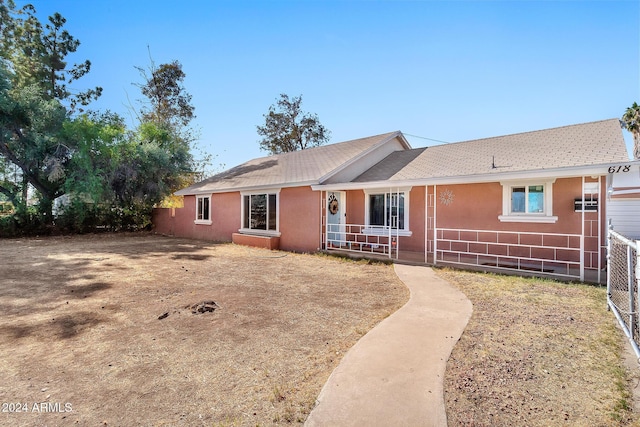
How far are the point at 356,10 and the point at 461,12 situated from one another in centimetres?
348

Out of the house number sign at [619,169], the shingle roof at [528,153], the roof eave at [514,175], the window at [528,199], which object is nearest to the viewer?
the house number sign at [619,169]

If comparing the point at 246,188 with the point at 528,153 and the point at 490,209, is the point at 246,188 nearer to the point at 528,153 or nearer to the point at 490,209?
the point at 490,209

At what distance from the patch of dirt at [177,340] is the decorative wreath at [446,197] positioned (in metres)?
3.59

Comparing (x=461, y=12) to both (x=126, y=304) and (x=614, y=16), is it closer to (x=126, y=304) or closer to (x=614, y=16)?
(x=614, y=16)

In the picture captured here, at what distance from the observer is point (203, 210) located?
56.6 ft

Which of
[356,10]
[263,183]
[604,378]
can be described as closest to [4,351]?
[604,378]

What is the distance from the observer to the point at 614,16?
28.4ft

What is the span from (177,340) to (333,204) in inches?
343

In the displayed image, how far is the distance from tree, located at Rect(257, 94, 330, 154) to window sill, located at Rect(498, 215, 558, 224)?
24551 mm

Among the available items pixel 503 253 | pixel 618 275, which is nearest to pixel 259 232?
pixel 503 253

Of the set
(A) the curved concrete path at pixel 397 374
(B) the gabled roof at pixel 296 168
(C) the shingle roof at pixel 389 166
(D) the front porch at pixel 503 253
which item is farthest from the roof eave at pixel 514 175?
(A) the curved concrete path at pixel 397 374

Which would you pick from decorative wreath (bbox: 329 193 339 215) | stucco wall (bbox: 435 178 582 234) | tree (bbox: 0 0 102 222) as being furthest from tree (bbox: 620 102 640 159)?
tree (bbox: 0 0 102 222)

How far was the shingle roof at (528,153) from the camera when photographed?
840 centimetres

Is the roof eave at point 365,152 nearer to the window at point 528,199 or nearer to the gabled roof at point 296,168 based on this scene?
the gabled roof at point 296,168
